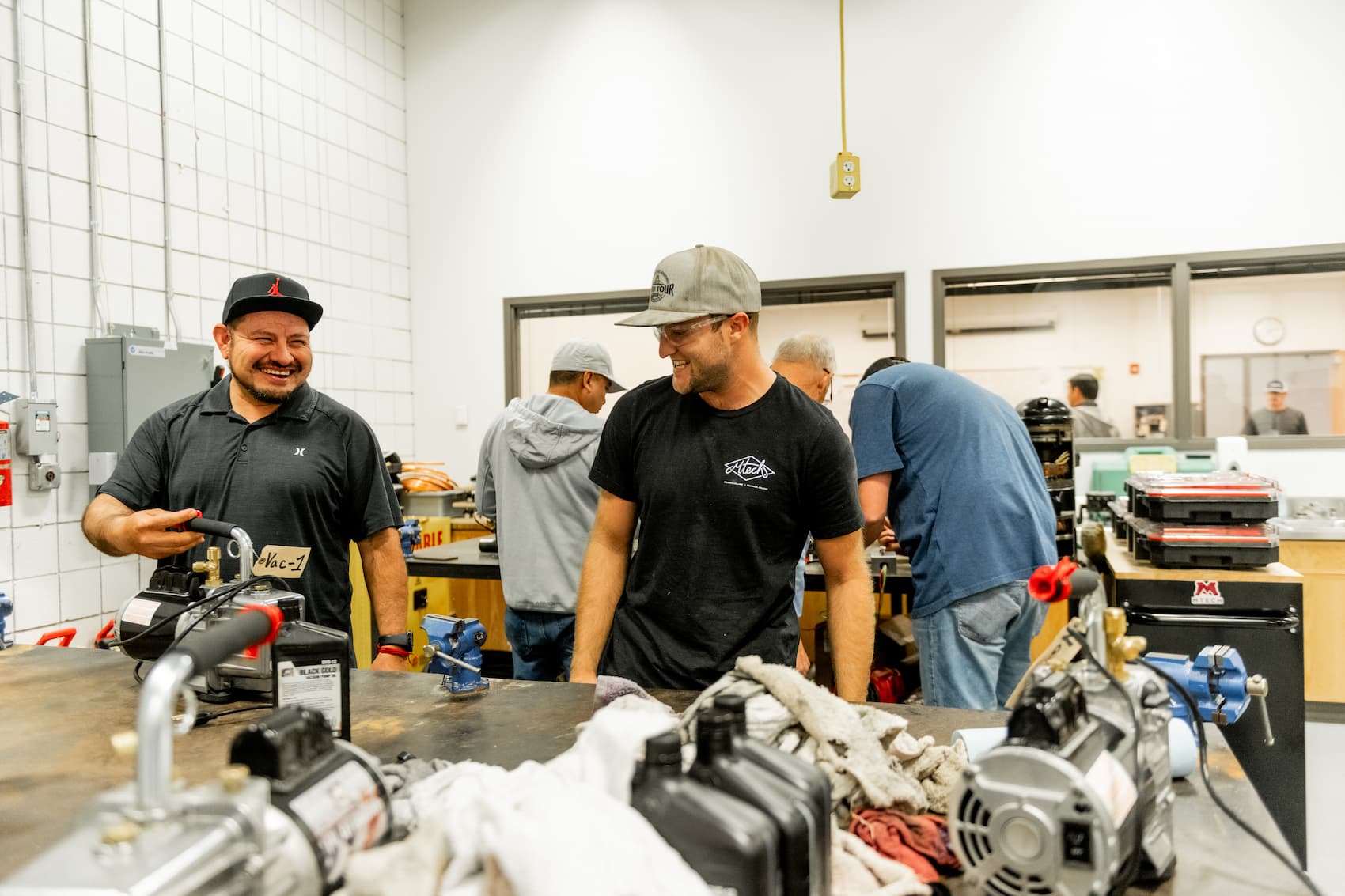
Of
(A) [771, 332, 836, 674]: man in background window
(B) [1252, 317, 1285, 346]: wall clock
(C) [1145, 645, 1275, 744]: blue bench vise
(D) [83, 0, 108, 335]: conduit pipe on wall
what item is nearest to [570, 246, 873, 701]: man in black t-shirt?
(C) [1145, 645, 1275, 744]: blue bench vise

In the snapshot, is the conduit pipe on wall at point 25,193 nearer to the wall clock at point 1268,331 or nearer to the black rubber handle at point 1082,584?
the black rubber handle at point 1082,584

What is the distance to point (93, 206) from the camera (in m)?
3.52

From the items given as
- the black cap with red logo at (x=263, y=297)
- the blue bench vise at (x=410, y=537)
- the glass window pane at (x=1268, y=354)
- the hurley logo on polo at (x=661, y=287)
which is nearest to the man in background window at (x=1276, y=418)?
the glass window pane at (x=1268, y=354)

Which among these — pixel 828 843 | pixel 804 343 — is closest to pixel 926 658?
pixel 804 343

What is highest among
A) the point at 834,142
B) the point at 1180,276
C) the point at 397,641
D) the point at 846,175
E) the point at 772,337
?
the point at 834,142

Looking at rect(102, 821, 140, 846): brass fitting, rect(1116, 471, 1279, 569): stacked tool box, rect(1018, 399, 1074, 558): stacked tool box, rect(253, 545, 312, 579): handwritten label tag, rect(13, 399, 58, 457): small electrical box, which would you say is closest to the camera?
rect(102, 821, 140, 846): brass fitting

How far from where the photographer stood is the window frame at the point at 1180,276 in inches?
173

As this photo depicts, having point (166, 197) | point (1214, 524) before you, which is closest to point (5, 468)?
point (166, 197)

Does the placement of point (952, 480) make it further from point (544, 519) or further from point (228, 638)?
point (228, 638)

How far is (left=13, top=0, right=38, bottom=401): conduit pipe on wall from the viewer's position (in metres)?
3.23

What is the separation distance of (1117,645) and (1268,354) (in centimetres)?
443

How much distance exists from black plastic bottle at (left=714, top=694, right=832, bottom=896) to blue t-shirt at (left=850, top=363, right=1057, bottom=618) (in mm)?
1681

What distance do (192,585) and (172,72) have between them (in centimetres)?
335

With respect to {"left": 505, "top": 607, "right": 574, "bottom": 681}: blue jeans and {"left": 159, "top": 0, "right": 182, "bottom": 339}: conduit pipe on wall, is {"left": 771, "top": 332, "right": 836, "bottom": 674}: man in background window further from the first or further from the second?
{"left": 159, "top": 0, "right": 182, "bottom": 339}: conduit pipe on wall
